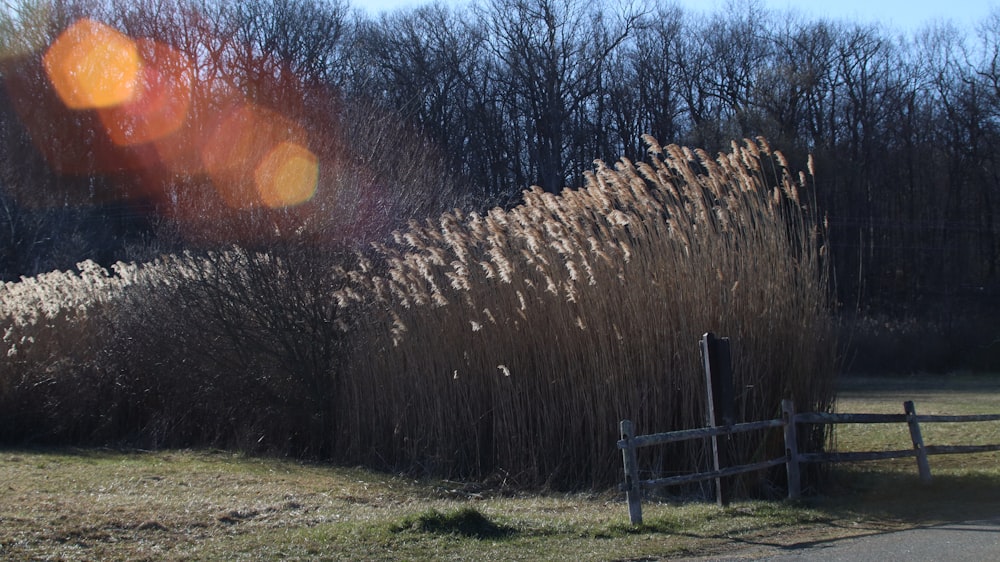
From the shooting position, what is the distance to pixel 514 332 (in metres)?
13.7

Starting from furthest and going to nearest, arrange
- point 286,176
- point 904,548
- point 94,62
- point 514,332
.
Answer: point 94,62 < point 286,176 < point 514,332 < point 904,548

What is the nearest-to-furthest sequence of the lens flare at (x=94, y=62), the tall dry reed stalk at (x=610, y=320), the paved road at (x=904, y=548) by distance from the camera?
1. the paved road at (x=904, y=548)
2. the tall dry reed stalk at (x=610, y=320)
3. the lens flare at (x=94, y=62)

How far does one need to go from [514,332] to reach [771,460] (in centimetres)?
421

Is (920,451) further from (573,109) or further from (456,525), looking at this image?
(573,109)

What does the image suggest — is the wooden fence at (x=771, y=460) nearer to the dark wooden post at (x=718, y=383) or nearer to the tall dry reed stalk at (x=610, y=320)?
the dark wooden post at (x=718, y=383)

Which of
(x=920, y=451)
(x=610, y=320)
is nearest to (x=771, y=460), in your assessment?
(x=920, y=451)

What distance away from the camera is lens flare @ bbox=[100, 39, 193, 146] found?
31672mm

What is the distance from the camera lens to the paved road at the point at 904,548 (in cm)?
780

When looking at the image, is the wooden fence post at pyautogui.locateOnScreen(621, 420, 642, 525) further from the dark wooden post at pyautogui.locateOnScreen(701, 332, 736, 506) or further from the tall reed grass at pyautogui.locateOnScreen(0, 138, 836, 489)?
the tall reed grass at pyautogui.locateOnScreen(0, 138, 836, 489)

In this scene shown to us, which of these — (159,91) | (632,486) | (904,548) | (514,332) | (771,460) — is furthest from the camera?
(159,91)

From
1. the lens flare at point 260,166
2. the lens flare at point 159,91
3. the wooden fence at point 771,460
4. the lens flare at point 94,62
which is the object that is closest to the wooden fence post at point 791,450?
the wooden fence at point 771,460

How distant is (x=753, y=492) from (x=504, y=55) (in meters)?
35.1

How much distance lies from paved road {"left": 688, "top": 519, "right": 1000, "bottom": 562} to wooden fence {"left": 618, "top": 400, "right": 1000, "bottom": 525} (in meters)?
1.59

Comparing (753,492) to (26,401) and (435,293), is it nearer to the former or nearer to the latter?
(435,293)
